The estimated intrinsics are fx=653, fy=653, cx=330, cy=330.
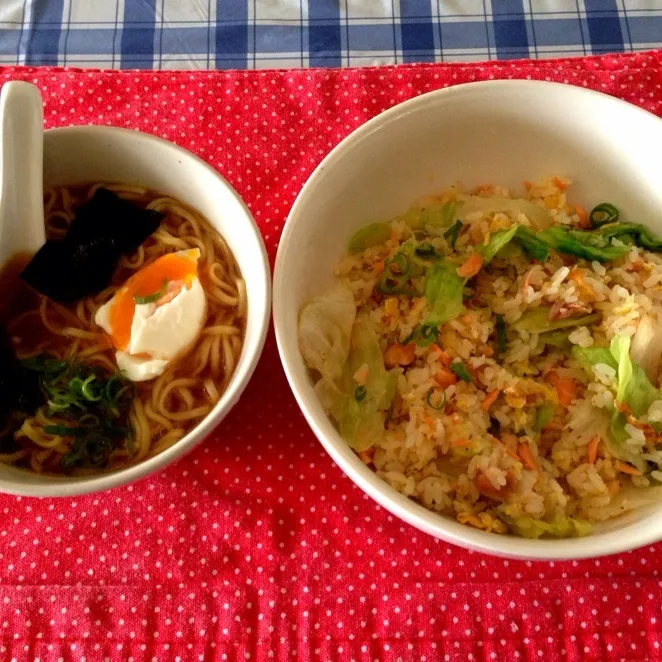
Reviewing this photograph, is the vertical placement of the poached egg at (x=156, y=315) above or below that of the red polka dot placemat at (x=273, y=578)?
above

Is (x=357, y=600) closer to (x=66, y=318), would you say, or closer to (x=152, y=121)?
(x=66, y=318)

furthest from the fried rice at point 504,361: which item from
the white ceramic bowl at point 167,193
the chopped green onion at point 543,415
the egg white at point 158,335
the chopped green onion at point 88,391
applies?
the chopped green onion at point 88,391

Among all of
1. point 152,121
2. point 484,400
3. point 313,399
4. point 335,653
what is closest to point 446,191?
point 484,400

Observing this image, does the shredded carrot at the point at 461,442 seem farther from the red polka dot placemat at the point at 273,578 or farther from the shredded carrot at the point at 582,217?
the shredded carrot at the point at 582,217

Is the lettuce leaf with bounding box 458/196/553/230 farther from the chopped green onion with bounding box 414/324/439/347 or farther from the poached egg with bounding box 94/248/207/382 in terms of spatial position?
the poached egg with bounding box 94/248/207/382

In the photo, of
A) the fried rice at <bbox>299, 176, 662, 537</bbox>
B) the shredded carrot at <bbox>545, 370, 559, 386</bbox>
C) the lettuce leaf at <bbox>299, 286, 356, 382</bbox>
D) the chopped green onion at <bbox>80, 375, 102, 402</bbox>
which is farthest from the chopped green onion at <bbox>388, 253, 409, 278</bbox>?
the chopped green onion at <bbox>80, 375, 102, 402</bbox>

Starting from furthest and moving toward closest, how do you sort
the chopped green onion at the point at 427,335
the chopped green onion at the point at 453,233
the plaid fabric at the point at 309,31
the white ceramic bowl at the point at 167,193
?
the plaid fabric at the point at 309,31 → the chopped green onion at the point at 453,233 → the chopped green onion at the point at 427,335 → the white ceramic bowl at the point at 167,193

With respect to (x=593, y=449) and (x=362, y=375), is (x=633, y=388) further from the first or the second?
(x=362, y=375)
